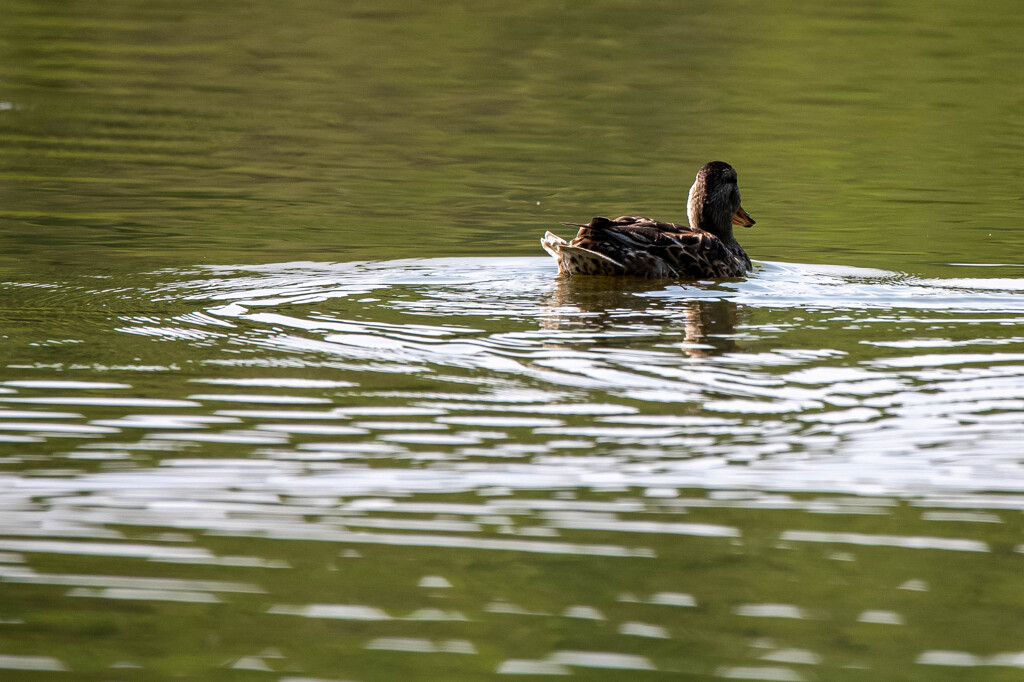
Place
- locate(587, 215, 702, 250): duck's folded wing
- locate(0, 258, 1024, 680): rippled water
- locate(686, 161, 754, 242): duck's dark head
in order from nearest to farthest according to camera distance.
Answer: locate(0, 258, 1024, 680): rippled water, locate(587, 215, 702, 250): duck's folded wing, locate(686, 161, 754, 242): duck's dark head

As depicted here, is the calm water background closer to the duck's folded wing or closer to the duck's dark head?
the duck's folded wing

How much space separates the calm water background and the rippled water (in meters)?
0.02

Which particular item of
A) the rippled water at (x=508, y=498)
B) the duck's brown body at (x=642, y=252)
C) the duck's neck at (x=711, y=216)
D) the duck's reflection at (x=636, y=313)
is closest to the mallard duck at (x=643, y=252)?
the duck's brown body at (x=642, y=252)

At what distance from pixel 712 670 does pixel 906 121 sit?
1568 centimetres

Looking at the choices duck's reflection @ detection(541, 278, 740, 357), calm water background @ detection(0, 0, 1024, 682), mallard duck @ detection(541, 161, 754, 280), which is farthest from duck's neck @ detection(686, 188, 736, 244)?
duck's reflection @ detection(541, 278, 740, 357)

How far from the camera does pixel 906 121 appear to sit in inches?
730

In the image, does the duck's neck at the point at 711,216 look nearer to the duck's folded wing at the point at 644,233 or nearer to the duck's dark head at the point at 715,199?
the duck's dark head at the point at 715,199

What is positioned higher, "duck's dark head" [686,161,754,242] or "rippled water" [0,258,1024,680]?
"duck's dark head" [686,161,754,242]

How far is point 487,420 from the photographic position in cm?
588

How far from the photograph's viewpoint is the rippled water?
406cm

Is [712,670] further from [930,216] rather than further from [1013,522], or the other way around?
[930,216]

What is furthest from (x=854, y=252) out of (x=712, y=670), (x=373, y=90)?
(x=373, y=90)

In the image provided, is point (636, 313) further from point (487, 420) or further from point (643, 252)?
point (487, 420)

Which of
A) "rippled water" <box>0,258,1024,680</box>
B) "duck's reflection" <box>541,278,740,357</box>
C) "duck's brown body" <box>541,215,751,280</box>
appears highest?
"duck's brown body" <box>541,215,751,280</box>
